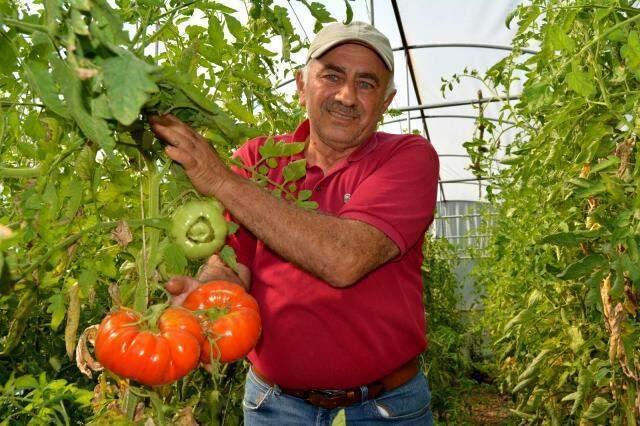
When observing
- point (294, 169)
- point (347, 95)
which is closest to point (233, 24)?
point (294, 169)

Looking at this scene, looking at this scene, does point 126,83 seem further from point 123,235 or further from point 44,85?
point 123,235

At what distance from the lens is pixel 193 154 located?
3.61 ft

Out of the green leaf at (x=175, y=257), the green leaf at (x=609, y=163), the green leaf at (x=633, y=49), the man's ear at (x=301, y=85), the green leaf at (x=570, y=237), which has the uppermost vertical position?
the man's ear at (x=301, y=85)

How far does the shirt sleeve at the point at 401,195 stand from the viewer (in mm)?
1612

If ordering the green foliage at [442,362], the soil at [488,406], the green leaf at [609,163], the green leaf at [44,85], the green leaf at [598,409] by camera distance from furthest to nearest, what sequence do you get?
the soil at [488,406] < the green foliage at [442,362] < the green leaf at [598,409] < the green leaf at [609,163] < the green leaf at [44,85]

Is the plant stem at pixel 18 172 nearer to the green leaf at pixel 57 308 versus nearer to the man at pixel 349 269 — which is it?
the green leaf at pixel 57 308

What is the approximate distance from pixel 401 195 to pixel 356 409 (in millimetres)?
609

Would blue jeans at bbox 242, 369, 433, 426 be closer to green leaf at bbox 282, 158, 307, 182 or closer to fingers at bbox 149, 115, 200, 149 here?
green leaf at bbox 282, 158, 307, 182

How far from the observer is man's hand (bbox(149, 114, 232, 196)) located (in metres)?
1.05

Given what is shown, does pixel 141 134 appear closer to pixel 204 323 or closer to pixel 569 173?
pixel 204 323

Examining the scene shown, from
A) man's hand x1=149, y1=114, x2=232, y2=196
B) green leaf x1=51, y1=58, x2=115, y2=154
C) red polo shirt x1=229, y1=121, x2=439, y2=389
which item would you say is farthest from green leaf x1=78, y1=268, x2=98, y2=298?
red polo shirt x1=229, y1=121, x2=439, y2=389

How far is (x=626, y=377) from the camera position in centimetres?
179

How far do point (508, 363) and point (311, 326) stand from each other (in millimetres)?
3244

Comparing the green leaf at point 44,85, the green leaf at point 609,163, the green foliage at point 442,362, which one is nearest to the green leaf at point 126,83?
the green leaf at point 44,85
